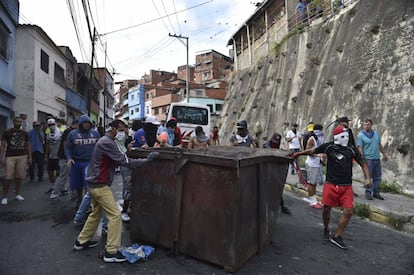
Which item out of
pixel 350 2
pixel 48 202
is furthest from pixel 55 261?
pixel 350 2

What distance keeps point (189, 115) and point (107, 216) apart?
9689 millimetres

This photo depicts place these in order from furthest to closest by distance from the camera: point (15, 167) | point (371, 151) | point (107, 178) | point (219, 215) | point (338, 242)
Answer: point (371, 151), point (15, 167), point (338, 242), point (107, 178), point (219, 215)

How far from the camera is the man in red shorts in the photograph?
14.3 feet

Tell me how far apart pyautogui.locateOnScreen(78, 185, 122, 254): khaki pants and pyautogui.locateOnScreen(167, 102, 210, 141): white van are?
8.77 metres

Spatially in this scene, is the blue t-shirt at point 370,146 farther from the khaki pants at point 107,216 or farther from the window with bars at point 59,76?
the window with bars at point 59,76

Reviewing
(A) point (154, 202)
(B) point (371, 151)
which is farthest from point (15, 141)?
(B) point (371, 151)

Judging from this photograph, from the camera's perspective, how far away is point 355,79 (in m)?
11.4

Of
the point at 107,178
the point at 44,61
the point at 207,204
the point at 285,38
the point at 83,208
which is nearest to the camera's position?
the point at 207,204

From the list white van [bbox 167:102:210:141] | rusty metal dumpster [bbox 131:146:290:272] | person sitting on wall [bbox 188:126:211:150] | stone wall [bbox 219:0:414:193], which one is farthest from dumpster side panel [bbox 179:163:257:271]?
white van [bbox 167:102:210:141]

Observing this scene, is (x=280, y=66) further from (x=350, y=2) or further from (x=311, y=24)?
(x=350, y=2)

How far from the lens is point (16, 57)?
14180mm

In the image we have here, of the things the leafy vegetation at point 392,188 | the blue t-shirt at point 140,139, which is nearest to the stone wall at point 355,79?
the leafy vegetation at point 392,188

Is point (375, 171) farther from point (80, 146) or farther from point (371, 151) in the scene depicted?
point (80, 146)

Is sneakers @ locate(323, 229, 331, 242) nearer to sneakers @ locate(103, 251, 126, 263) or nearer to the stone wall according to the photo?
sneakers @ locate(103, 251, 126, 263)
